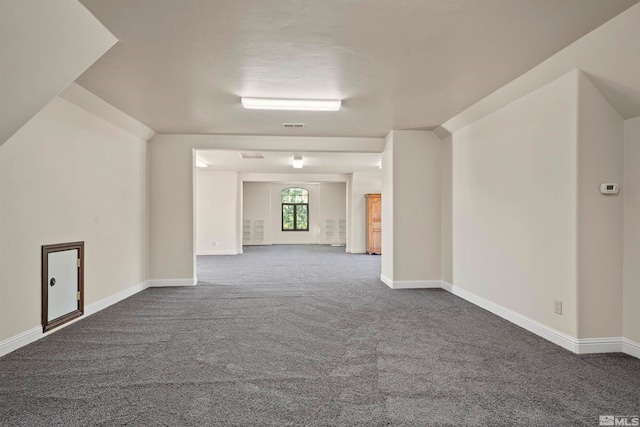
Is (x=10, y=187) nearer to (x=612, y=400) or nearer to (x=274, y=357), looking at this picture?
(x=274, y=357)

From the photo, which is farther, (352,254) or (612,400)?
(352,254)

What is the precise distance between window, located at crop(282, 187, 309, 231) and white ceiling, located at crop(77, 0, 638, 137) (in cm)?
1021

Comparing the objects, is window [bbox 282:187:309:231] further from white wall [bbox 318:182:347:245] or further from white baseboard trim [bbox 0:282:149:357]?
white baseboard trim [bbox 0:282:149:357]

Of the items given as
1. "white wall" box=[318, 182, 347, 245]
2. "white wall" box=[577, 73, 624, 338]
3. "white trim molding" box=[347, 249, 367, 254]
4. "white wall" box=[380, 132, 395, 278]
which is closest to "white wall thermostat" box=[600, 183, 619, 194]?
"white wall" box=[577, 73, 624, 338]

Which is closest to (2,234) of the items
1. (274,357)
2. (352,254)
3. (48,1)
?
(48,1)

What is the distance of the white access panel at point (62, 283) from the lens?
3432 mm

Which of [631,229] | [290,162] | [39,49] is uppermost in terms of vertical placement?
[290,162]

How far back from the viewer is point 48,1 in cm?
205

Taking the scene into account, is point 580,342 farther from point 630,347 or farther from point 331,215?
point 331,215

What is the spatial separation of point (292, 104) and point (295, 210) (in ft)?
35.1

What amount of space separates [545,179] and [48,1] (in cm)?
397

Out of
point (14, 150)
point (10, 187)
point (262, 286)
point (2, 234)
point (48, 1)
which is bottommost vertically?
point (262, 286)

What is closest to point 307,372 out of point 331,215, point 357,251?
point 357,251

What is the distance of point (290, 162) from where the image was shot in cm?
927
